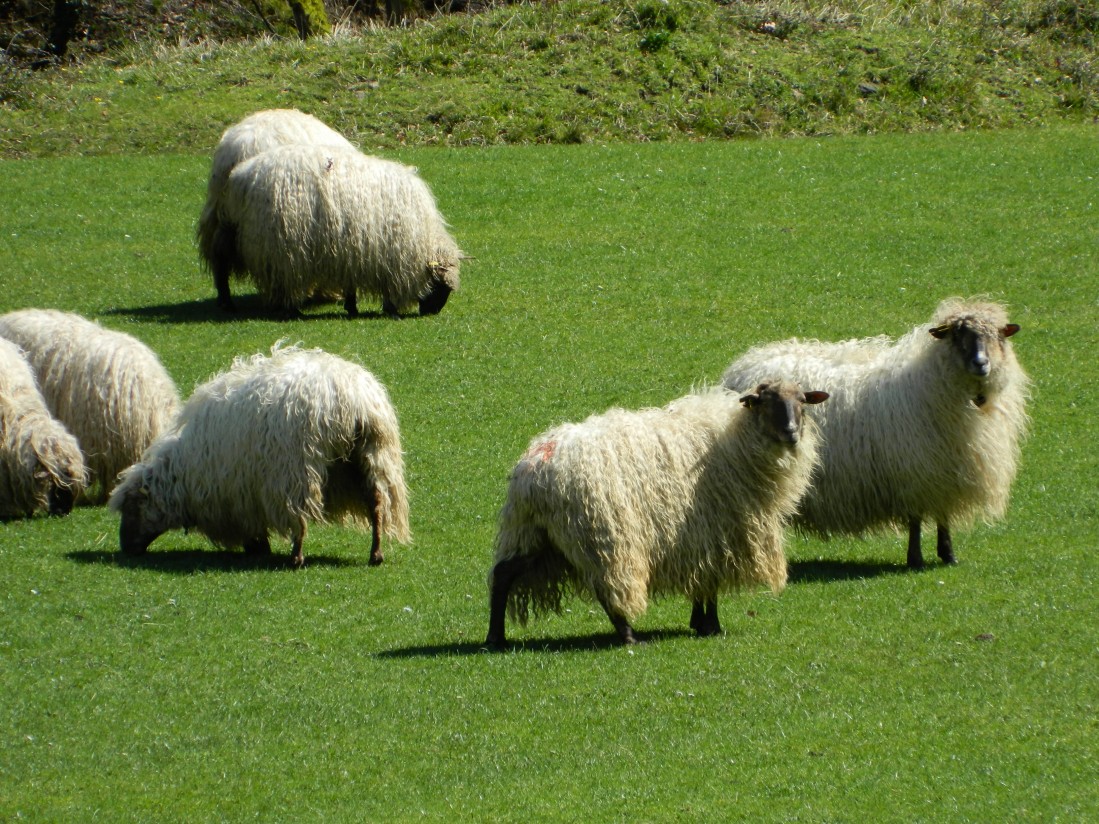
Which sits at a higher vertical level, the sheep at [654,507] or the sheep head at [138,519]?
the sheep at [654,507]

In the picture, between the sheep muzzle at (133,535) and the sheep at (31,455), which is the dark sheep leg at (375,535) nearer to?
the sheep muzzle at (133,535)

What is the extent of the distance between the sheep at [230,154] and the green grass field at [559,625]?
2.11ft

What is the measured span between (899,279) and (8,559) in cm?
1448

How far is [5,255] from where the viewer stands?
79.7ft

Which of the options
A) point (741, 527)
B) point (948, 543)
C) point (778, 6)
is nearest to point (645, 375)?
point (948, 543)

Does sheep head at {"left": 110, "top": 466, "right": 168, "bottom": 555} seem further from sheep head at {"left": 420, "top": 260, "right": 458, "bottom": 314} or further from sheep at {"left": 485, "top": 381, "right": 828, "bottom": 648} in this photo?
sheep head at {"left": 420, "top": 260, "right": 458, "bottom": 314}

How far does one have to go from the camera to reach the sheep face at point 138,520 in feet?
44.6

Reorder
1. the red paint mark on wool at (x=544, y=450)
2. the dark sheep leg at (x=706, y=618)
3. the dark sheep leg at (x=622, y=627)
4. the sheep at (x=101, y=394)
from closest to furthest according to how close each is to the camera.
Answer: the red paint mark on wool at (x=544, y=450) < the dark sheep leg at (x=622, y=627) < the dark sheep leg at (x=706, y=618) < the sheep at (x=101, y=394)

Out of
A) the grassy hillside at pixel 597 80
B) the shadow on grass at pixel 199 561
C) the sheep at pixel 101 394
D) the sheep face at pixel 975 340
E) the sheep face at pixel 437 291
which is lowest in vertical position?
the shadow on grass at pixel 199 561

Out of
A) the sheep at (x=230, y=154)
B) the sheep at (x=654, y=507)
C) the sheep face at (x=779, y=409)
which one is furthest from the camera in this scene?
the sheep at (x=230, y=154)

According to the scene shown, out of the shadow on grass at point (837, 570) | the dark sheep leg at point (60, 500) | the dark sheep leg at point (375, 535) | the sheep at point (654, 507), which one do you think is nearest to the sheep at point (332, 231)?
the dark sheep leg at point (60, 500)

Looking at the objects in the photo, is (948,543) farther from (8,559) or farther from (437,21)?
(437,21)

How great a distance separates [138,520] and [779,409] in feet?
20.3

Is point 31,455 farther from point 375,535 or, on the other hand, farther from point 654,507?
point 654,507
